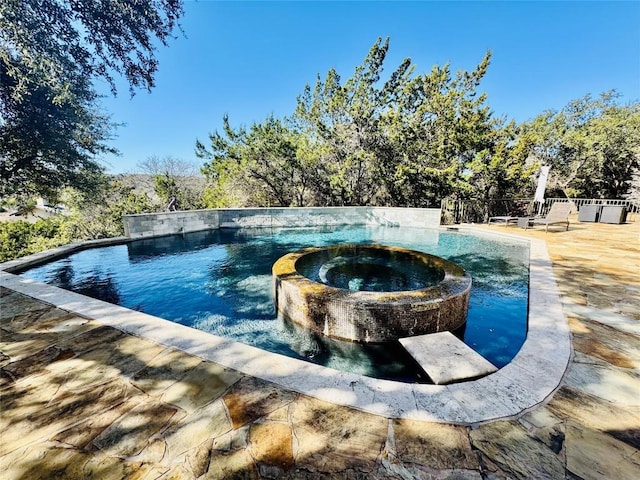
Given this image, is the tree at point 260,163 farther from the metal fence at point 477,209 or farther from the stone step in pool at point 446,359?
the stone step in pool at point 446,359

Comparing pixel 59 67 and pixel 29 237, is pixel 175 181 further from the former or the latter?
pixel 59 67

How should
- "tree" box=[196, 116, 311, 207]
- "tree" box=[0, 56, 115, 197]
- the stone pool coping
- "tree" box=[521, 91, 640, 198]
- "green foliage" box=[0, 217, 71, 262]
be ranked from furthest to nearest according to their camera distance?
"tree" box=[521, 91, 640, 198] → "tree" box=[196, 116, 311, 207] → "green foliage" box=[0, 217, 71, 262] → "tree" box=[0, 56, 115, 197] → the stone pool coping

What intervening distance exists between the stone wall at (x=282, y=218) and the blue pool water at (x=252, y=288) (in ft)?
3.75

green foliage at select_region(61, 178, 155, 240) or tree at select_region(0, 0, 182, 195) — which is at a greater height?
tree at select_region(0, 0, 182, 195)

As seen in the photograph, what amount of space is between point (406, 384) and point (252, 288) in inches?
160

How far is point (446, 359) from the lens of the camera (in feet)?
8.74

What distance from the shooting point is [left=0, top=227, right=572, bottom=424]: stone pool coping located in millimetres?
1896

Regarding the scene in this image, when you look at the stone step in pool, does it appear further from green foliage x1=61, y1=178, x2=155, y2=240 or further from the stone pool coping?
green foliage x1=61, y1=178, x2=155, y2=240

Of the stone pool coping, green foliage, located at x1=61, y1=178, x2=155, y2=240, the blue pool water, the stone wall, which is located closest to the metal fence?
the stone wall

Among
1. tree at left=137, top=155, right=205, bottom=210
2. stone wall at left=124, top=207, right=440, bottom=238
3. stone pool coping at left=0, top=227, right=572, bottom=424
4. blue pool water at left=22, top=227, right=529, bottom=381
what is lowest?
blue pool water at left=22, top=227, right=529, bottom=381

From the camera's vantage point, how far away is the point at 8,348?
8.94 ft

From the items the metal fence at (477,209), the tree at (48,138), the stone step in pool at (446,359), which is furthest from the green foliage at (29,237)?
the metal fence at (477,209)

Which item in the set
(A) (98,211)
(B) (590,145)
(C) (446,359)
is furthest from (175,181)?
(B) (590,145)

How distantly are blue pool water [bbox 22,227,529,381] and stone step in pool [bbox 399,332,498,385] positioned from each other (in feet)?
1.22
